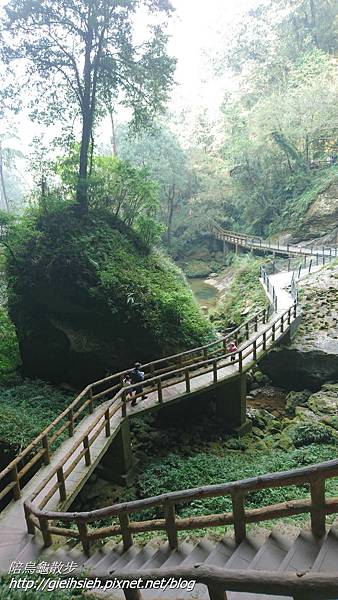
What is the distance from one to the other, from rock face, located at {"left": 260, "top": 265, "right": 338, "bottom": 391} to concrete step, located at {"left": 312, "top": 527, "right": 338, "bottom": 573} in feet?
41.3

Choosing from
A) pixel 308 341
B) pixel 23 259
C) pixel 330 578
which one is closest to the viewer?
pixel 330 578

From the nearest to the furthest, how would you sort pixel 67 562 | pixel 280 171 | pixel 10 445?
pixel 67 562, pixel 10 445, pixel 280 171

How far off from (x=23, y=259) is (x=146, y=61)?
32.7 ft

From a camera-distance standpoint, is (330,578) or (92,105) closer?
(330,578)

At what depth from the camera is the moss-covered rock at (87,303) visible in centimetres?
1340

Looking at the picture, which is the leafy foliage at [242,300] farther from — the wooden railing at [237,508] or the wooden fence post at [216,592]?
the wooden fence post at [216,592]

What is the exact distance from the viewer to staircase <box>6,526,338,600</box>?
3.14 metres

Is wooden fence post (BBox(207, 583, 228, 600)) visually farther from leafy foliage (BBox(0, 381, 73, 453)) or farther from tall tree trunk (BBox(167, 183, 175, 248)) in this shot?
tall tree trunk (BBox(167, 183, 175, 248))

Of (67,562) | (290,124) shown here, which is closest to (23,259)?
(67,562)

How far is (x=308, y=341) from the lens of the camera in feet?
52.4

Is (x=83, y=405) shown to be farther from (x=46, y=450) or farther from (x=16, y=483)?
(x=16, y=483)

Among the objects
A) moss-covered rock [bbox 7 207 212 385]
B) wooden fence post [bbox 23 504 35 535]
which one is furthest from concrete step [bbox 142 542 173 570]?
moss-covered rock [bbox 7 207 212 385]

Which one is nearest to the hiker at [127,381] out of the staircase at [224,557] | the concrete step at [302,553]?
the staircase at [224,557]

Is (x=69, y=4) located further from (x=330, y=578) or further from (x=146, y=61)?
(x=330, y=578)
